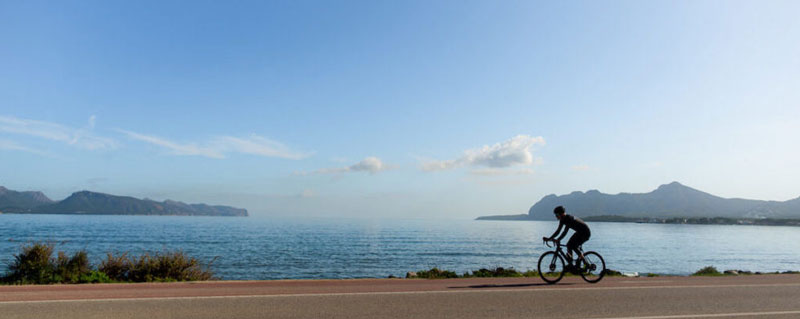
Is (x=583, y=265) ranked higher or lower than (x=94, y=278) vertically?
higher

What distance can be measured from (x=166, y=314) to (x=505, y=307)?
19.6 ft

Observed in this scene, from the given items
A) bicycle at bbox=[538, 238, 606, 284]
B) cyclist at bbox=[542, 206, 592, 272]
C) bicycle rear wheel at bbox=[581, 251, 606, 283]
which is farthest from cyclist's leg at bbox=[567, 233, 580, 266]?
bicycle rear wheel at bbox=[581, 251, 606, 283]

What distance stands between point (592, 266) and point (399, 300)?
19.3 ft

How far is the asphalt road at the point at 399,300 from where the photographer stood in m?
8.40

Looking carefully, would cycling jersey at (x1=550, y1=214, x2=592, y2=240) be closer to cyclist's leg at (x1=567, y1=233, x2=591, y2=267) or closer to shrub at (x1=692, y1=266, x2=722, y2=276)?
cyclist's leg at (x1=567, y1=233, x2=591, y2=267)

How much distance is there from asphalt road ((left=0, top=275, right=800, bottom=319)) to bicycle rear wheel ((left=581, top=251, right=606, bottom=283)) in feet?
1.19

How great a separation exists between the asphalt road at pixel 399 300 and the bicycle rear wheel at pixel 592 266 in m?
0.36

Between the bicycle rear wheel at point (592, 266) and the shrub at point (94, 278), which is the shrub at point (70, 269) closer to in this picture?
the shrub at point (94, 278)

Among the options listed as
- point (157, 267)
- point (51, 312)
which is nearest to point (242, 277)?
point (157, 267)

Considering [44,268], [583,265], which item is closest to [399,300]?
[583,265]

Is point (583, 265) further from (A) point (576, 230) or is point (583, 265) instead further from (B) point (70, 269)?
(B) point (70, 269)

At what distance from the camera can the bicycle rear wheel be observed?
42.0 ft

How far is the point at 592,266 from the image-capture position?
12.8 meters

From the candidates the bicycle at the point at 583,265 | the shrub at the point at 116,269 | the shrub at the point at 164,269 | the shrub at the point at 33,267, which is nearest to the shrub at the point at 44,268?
the shrub at the point at 33,267
